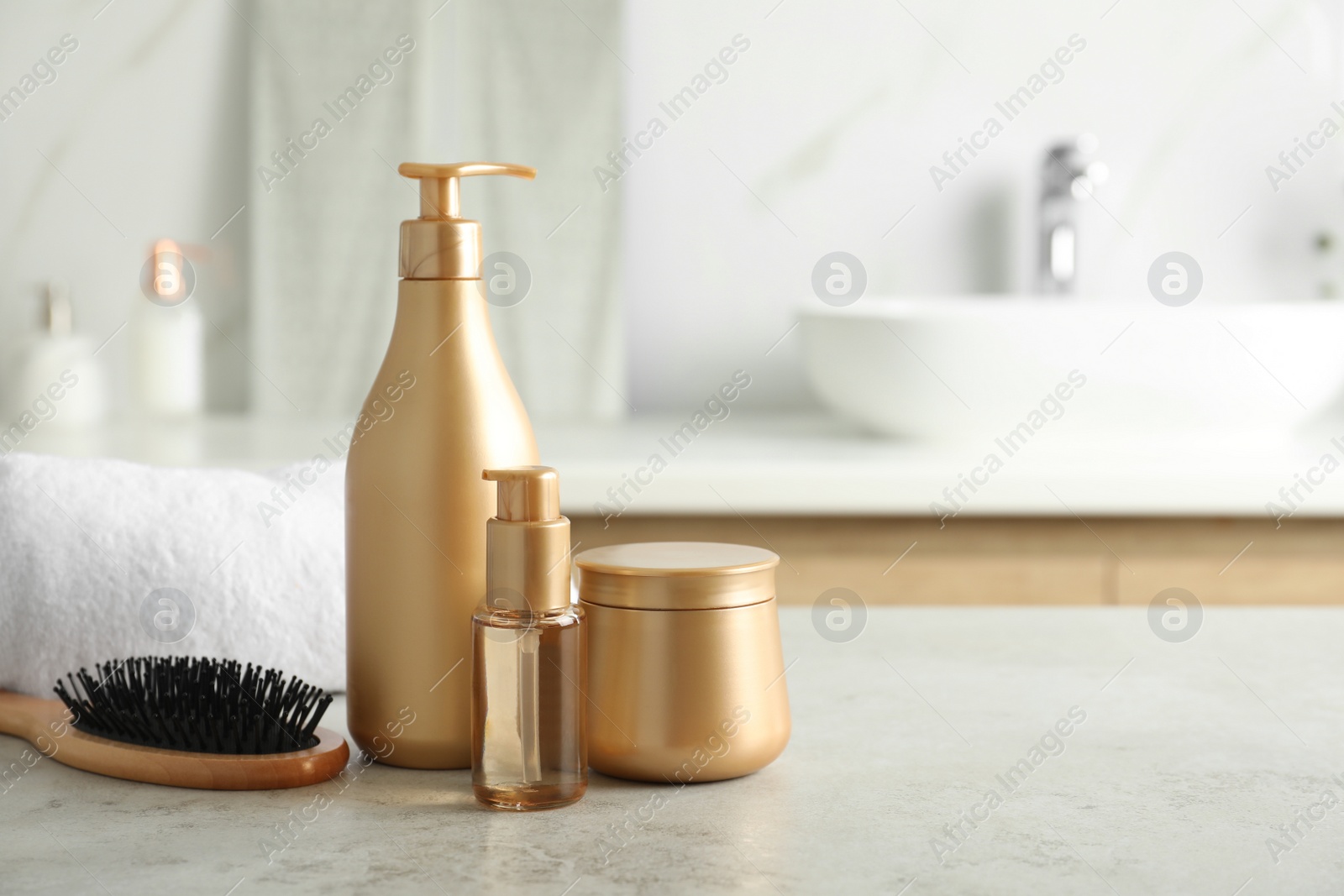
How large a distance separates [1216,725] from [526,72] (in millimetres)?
1343

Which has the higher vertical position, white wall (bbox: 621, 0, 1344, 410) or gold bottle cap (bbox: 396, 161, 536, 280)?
white wall (bbox: 621, 0, 1344, 410)

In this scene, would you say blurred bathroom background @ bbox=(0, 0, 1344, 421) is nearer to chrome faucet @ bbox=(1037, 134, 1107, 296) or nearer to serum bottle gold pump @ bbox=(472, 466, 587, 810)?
chrome faucet @ bbox=(1037, 134, 1107, 296)

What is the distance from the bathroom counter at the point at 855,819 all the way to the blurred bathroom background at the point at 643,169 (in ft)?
3.87

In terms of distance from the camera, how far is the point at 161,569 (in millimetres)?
517

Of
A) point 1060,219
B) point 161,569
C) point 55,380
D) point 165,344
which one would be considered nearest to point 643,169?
point 1060,219

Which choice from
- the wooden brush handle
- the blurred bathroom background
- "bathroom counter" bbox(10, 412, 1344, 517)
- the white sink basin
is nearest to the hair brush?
the wooden brush handle

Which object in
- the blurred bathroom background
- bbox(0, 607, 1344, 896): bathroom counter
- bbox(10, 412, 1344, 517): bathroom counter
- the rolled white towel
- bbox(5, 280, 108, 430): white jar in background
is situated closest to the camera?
bbox(0, 607, 1344, 896): bathroom counter

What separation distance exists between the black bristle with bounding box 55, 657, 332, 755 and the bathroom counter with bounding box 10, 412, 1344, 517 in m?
0.74

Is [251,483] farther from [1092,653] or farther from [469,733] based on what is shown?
[1092,653]

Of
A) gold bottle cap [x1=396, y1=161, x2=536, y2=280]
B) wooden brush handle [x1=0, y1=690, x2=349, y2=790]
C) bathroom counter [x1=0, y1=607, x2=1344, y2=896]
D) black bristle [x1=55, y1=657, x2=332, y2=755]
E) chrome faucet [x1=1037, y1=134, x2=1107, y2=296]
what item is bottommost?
bathroom counter [x1=0, y1=607, x2=1344, y2=896]

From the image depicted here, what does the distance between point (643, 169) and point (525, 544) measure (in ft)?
4.44

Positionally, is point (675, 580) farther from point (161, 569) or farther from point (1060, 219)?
point (1060, 219)

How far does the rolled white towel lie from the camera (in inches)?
19.8

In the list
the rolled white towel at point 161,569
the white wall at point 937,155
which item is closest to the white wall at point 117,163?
the white wall at point 937,155
